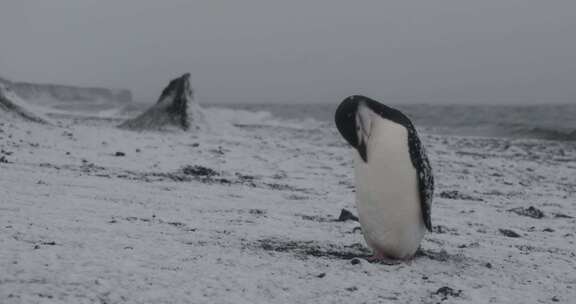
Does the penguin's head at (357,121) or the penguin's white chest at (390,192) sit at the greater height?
the penguin's head at (357,121)

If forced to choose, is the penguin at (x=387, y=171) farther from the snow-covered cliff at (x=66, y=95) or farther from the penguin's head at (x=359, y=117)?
the snow-covered cliff at (x=66, y=95)

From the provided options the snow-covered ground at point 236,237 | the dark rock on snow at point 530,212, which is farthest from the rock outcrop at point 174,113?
the dark rock on snow at point 530,212

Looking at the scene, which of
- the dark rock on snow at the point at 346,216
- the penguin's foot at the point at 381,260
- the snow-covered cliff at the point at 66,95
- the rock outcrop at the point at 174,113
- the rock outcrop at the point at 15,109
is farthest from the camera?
the snow-covered cliff at the point at 66,95

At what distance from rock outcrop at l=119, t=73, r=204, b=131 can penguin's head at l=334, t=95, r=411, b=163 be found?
9.62 meters

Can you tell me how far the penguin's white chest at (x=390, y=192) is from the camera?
316cm

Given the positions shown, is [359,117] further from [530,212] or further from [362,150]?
[530,212]

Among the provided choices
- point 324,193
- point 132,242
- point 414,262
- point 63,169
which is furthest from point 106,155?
point 414,262

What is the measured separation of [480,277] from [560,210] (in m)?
3.01

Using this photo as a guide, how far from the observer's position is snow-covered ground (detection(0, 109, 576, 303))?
252 cm

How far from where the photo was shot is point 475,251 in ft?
11.9

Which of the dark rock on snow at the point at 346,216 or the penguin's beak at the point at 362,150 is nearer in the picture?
the penguin's beak at the point at 362,150

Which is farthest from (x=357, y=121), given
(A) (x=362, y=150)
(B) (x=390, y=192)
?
(B) (x=390, y=192)

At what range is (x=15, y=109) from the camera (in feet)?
32.9

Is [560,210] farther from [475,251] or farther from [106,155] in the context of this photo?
[106,155]
